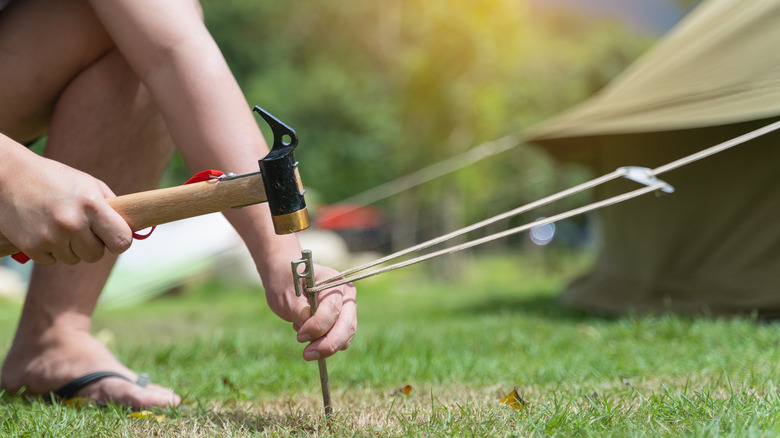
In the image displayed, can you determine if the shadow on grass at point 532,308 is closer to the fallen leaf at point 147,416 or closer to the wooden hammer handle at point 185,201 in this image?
the fallen leaf at point 147,416

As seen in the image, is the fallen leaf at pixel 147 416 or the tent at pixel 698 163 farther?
the tent at pixel 698 163

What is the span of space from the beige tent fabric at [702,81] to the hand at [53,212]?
6.15 ft

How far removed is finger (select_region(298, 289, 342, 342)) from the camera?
0.93 meters

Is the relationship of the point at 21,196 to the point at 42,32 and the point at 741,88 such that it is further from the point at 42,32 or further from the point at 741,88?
the point at 741,88

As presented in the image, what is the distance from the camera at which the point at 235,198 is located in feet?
2.98

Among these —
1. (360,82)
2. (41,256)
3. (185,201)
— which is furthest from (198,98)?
(360,82)

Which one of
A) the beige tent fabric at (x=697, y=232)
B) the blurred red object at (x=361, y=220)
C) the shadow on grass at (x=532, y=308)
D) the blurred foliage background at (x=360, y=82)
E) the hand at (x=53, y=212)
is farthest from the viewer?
the blurred red object at (x=361, y=220)

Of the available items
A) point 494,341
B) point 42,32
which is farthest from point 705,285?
point 42,32

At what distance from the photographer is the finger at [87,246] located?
87 centimetres

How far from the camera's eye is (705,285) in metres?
2.62

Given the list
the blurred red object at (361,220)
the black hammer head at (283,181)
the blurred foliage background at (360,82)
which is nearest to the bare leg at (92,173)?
the black hammer head at (283,181)

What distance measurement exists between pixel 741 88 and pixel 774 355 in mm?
989

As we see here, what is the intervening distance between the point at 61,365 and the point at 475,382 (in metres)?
0.78

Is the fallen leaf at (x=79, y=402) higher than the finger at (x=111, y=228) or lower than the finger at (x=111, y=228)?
lower
